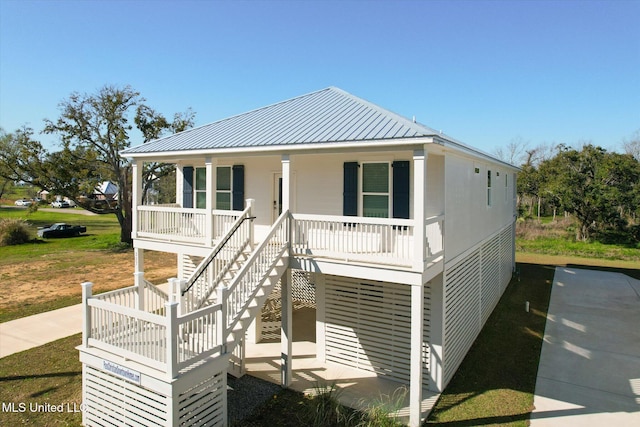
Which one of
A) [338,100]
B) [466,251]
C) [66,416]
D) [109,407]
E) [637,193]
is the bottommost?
[66,416]

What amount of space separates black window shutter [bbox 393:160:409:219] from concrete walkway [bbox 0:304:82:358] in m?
10.5

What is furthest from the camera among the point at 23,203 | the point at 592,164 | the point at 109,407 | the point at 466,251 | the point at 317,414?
the point at 23,203

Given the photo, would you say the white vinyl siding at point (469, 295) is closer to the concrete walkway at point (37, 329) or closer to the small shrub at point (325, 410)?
the small shrub at point (325, 410)

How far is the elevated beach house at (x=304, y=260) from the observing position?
7.02m

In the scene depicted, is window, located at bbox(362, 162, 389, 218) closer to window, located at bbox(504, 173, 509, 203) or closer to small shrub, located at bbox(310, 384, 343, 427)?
small shrub, located at bbox(310, 384, 343, 427)

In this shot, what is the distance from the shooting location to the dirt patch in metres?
17.4

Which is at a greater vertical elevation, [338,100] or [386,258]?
[338,100]

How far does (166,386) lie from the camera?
632 centimetres

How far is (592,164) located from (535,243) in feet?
25.1

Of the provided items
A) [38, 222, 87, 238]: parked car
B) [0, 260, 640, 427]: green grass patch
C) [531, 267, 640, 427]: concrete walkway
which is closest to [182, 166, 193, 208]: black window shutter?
[0, 260, 640, 427]: green grass patch

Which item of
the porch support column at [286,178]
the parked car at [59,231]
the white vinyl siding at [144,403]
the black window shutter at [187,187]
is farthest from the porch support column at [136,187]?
the parked car at [59,231]

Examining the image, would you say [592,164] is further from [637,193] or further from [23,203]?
[23,203]

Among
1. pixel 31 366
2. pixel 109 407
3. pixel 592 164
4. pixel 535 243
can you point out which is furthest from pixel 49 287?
pixel 592 164

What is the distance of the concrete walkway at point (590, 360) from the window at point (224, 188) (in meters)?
9.66
